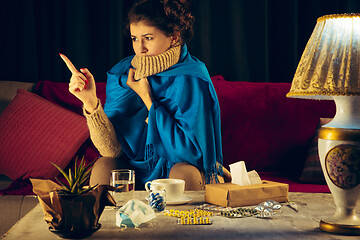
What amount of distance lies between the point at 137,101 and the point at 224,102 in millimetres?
503

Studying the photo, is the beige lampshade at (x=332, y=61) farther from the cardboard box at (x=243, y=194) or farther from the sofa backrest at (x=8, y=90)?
the sofa backrest at (x=8, y=90)

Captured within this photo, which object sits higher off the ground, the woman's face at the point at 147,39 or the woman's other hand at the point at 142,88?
the woman's face at the point at 147,39

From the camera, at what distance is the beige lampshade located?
0.91m

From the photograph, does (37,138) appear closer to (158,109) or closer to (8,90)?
(8,90)

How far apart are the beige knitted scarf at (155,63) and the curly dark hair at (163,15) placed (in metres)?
0.08

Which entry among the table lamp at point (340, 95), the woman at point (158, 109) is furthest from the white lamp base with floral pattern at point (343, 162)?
the woman at point (158, 109)

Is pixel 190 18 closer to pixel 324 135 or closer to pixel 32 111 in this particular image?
pixel 32 111

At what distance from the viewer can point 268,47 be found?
2.74m

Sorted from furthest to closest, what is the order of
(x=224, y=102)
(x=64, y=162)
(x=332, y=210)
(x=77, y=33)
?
(x=77, y=33)
(x=224, y=102)
(x=64, y=162)
(x=332, y=210)

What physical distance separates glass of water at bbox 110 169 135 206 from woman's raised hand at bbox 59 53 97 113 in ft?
1.69

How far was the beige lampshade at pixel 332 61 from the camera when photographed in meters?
0.91

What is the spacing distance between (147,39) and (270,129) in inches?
30.9

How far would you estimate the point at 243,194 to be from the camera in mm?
1135

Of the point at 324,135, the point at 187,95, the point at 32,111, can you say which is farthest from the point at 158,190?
the point at 32,111
